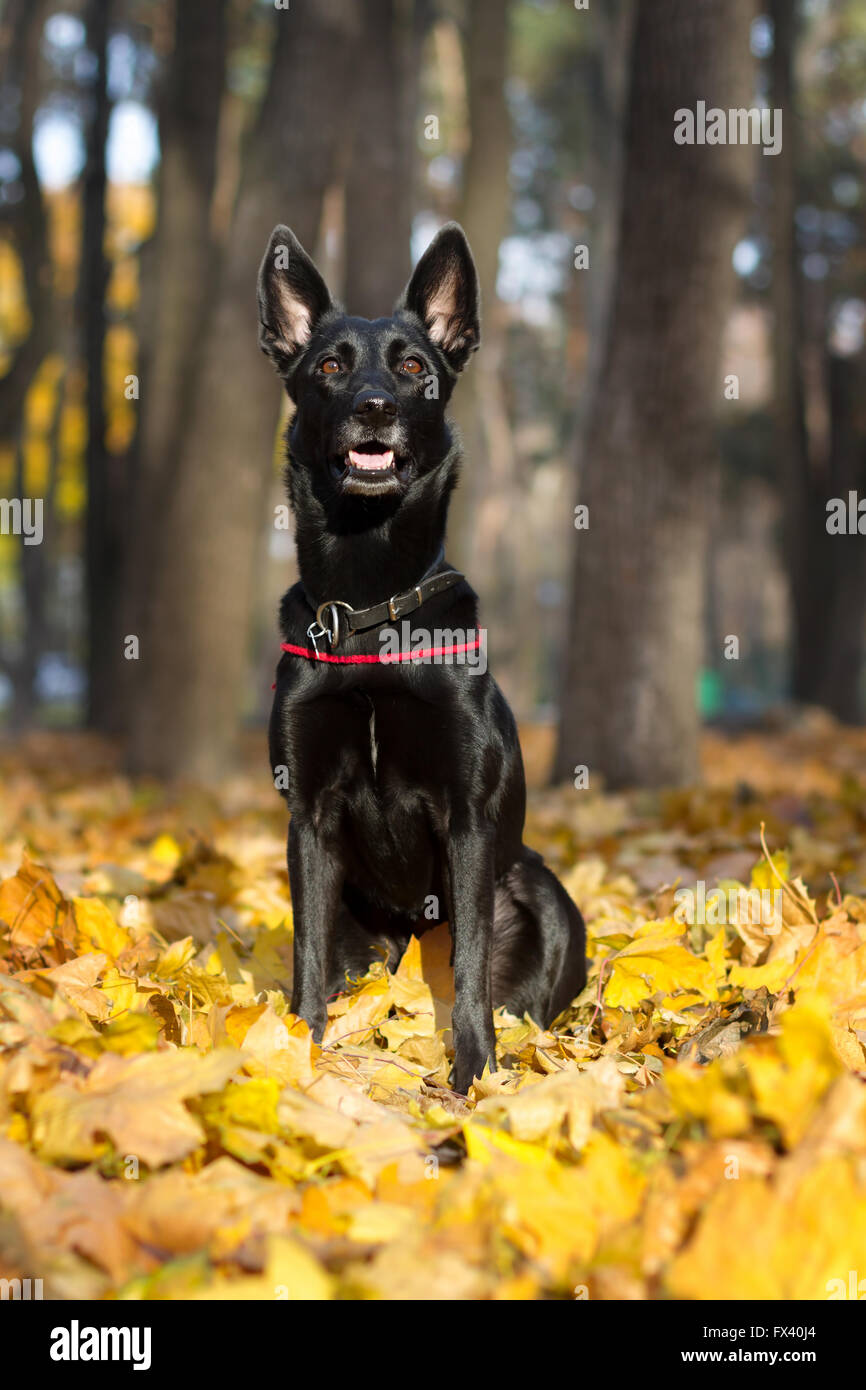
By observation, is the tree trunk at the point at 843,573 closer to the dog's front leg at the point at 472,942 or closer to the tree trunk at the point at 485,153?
the tree trunk at the point at 485,153

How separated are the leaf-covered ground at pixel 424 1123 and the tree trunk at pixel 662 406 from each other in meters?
3.84

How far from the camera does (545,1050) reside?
2.96 metres

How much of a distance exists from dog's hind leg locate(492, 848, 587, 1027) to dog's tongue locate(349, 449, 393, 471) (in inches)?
45.6

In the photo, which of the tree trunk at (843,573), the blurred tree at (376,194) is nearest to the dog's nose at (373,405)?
the blurred tree at (376,194)

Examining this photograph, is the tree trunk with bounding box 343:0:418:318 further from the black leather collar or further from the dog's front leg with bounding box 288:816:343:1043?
the dog's front leg with bounding box 288:816:343:1043

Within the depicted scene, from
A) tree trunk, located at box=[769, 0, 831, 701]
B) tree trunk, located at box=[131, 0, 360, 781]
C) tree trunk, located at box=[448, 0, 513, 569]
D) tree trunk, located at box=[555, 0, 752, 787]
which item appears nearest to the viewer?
tree trunk, located at box=[555, 0, 752, 787]

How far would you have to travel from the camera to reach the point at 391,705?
9.89 ft

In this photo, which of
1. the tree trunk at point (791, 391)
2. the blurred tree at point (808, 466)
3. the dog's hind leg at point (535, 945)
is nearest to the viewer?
the dog's hind leg at point (535, 945)

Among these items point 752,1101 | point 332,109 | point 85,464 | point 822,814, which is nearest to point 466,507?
point 85,464

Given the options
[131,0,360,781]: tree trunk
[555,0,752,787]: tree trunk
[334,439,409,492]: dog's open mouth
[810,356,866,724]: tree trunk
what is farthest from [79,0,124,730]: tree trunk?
[334,439,409,492]: dog's open mouth

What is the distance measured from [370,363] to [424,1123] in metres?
1.97

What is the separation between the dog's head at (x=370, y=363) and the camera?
317cm

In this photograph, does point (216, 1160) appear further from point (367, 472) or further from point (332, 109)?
point (332, 109)

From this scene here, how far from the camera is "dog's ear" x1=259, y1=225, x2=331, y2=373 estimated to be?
3484 mm
